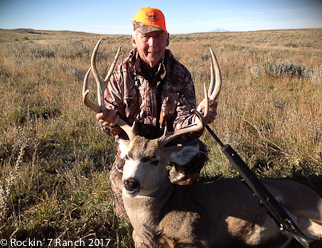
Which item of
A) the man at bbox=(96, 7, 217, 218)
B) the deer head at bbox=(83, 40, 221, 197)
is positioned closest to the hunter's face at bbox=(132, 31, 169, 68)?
the man at bbox=(96, 7, 217, 218)

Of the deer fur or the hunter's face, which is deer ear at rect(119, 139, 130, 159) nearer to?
the deer fur

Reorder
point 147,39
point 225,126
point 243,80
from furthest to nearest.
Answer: point 243,80 < point 225,126 < point 147,39

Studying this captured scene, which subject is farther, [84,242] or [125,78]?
[125,78]

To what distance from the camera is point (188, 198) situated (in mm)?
2555

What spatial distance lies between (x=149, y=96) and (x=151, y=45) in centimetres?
64

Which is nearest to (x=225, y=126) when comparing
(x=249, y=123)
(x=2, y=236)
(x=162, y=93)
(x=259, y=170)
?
(x=249, y=123)

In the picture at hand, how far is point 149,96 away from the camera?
3174mm

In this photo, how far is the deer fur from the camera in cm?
230

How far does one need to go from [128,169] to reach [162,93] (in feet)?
4.31

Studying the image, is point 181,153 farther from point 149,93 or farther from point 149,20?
point 149,20

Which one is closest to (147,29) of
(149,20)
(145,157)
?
(149,20)

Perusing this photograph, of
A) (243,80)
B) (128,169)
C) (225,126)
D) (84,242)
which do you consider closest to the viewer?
(128,169)

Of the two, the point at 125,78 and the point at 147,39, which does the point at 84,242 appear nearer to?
the point at 125,78

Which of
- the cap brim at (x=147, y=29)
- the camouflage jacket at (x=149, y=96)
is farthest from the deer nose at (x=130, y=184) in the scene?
the cap brim at (x=147, y=29)
